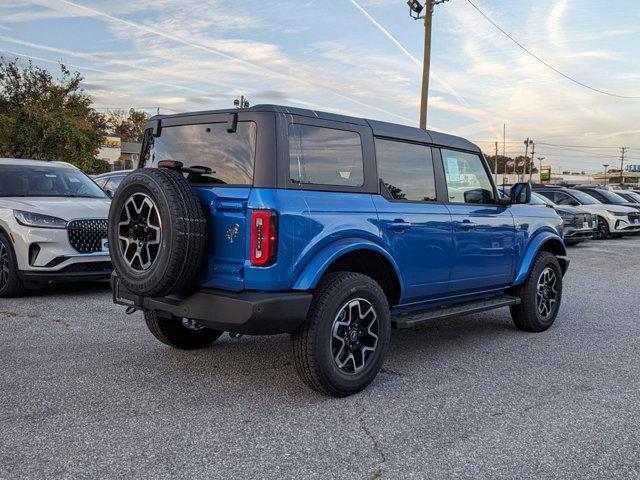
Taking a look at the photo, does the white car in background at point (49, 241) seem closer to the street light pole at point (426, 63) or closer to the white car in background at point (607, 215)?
the street light pole at point (426, 63)

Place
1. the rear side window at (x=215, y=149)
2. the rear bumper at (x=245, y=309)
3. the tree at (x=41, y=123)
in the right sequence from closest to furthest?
the rear bumper at (x=245, y=309)
the rear side window at (x=215, y=149)
the tree at (x=41, y=123)

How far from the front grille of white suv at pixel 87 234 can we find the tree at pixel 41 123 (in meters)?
24.3

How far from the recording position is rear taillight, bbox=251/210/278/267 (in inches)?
146

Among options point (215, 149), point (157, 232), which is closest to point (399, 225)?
point (215, 149)

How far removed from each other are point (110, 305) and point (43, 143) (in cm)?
2572

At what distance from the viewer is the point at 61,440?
10.9ft

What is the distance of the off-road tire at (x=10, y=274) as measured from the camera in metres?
7.16

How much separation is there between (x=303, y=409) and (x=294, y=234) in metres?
1.13

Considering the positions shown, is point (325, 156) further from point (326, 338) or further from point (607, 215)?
point (607, 215)

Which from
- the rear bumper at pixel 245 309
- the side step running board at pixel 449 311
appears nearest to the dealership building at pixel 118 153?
the side step running board at pixel 449 311

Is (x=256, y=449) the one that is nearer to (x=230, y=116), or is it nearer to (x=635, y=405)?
(x=230, y=116)

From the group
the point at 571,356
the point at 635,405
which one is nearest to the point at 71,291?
the point at 571,356

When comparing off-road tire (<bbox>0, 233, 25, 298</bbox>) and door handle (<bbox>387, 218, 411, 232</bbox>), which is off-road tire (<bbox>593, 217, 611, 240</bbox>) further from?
off-road tire (<bbox>0, 233, 25, 298</bbox>)

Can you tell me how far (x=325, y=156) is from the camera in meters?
4.23
